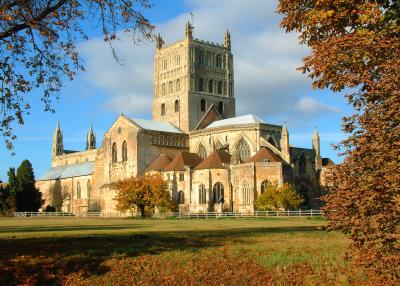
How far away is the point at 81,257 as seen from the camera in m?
16.0

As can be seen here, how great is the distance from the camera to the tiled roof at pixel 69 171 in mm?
100650

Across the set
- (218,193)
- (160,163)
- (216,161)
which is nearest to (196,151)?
(160,163)

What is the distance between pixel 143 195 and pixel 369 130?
51596 millimetres

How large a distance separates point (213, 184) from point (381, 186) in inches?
2272

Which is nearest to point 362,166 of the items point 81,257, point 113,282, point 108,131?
point 113,282

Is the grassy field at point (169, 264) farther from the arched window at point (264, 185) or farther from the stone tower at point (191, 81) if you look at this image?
the stone tower at point (191, 81)

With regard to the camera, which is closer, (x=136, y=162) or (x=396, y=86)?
(x=396, y=86)

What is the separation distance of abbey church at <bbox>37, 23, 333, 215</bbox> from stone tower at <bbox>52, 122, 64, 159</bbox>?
20419 millimetres

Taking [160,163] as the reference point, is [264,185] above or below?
below

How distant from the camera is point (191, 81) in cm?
8969

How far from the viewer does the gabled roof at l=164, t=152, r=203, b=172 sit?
7144cm

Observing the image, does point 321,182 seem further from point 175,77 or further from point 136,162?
point 175,77

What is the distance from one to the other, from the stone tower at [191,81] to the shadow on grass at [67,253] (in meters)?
66.9

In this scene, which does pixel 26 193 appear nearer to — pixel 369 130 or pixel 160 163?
pixel 160 163
